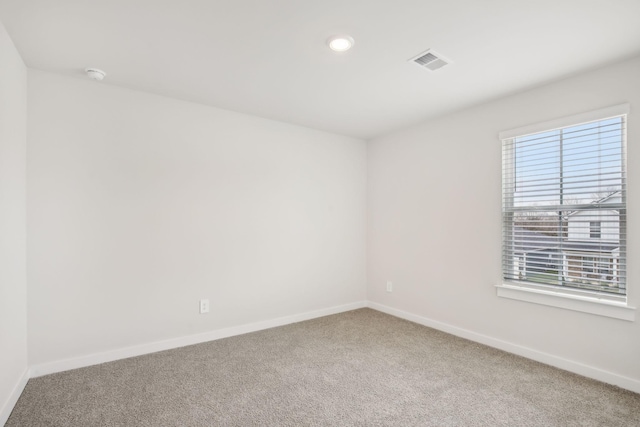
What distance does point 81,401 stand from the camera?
212cm

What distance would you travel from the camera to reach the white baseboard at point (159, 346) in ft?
8.18

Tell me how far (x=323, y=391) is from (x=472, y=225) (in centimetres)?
215

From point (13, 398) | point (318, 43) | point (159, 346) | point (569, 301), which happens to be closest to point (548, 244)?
point (569, 301)

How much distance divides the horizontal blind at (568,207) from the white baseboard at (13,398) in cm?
384

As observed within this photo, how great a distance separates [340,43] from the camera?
6.86 ft

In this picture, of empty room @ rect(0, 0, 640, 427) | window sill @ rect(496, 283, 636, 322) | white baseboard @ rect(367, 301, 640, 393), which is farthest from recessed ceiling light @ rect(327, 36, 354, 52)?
white baseboard @ rect(367, 301, 640, 393)

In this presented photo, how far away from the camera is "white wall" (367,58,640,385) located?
2350 mm

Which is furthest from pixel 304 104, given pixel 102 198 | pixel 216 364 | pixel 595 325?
pixel 595 325

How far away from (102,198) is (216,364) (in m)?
1.69

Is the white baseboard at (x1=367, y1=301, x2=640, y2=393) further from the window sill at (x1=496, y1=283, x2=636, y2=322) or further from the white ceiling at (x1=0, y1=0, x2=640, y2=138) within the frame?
the white ceiling at (x1=0, y1=0, x2=640, y2=138)

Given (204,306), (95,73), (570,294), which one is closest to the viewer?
(95,73)

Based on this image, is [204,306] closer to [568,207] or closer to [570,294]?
[570,294]

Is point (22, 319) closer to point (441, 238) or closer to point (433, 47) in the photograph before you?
point (433, 47)

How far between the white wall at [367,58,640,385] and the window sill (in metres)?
0.05
